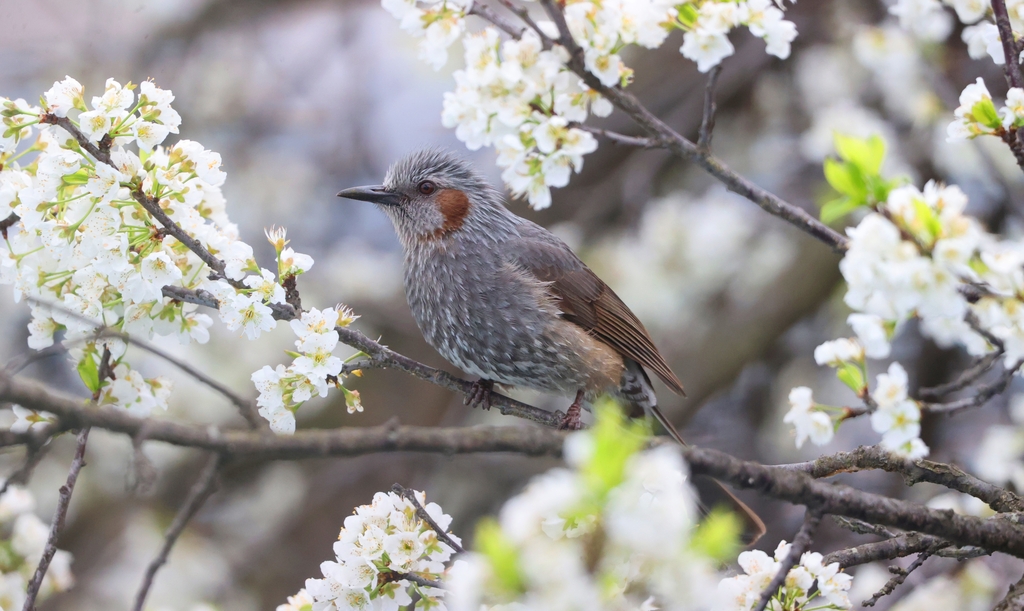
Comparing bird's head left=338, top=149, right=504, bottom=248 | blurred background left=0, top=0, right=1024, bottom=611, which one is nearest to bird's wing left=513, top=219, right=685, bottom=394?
bird's head left=338, top=149, right=504, bottom=248

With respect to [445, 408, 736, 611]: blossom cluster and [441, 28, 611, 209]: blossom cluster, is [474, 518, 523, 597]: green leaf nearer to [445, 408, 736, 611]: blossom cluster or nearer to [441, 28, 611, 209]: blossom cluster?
[445, 408, 736, 611]: blossom cluster

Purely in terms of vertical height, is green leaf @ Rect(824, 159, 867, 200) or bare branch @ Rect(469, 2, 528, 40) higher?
bare branch @ Rect(469, 2, 528, 40)

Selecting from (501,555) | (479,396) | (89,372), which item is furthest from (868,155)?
(479,396)

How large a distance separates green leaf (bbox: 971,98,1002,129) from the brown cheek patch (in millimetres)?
2630

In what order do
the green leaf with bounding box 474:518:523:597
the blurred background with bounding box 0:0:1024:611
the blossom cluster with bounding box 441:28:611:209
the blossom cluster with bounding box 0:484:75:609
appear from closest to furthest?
the green leaf with bounding box 474:518:523:597 → the blossom cluster with bounding box 441:28:611:209 → the blossom cluster with bounding box 0:484:75:609 → the blurred background with bounding box 0:0:1024:611

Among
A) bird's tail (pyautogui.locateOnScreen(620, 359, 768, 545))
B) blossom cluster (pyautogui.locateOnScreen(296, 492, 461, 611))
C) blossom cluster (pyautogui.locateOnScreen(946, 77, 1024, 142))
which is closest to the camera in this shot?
blossom cluster (pyautogui.locateOnScreen(946, 77, 1024, 142))

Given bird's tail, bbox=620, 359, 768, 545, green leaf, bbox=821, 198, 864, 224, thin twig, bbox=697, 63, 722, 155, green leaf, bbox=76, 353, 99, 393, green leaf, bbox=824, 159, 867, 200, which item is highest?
bird's tail, bbox=620, 359, 768, 545

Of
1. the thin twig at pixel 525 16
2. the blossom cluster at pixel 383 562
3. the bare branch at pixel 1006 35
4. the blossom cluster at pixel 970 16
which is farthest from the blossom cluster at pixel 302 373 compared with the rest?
the blossom cluster at pixel 970 16

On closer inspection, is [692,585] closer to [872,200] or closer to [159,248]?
[872,200]

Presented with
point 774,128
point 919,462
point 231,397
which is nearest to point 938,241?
point 919,462

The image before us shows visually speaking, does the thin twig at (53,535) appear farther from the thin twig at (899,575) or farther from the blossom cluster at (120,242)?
the thin twig at (899,575)

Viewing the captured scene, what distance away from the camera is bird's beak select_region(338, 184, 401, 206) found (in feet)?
14.8

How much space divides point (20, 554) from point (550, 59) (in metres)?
2.61

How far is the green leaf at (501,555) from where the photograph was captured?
1.45 metres
